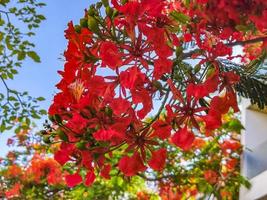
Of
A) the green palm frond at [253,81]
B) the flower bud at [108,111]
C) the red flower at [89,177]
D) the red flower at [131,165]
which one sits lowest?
the red flower at [131,165]

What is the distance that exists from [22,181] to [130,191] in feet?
5.36

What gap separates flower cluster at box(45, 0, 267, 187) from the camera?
1.37 metres

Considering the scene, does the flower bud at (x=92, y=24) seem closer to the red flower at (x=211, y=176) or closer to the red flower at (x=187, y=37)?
the red flower at (x=187, y=37)

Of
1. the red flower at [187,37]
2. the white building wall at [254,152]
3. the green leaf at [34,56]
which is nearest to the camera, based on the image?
the red flower at [187,37]

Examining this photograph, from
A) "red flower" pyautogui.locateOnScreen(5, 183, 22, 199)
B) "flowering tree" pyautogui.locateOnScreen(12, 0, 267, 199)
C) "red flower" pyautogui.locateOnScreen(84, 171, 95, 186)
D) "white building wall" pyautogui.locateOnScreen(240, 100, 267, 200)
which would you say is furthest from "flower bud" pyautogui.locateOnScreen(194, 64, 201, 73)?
"red flower" pyautogui.locateOnScreen(5, 183, 22, 199)

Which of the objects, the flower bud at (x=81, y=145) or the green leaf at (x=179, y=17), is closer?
the flower bud at (x=81, y=145)

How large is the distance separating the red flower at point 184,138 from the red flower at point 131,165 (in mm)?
115

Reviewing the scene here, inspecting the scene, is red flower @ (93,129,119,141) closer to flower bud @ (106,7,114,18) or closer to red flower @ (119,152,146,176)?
red flower @ (119,152,146,176)

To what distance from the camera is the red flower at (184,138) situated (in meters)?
1.39

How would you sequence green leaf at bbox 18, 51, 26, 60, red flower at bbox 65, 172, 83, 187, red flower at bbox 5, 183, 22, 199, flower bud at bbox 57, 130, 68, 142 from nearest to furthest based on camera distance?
flower bud at bbox 57, 130, 68, 142 < red flower at bbox 65, 172, 83, 187 < green leaf at bbox 18, 51, 26, 60 < red flower at bbox 5, 183, 22, 199

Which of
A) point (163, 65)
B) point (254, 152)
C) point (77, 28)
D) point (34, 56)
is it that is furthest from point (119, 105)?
point (254, 152)

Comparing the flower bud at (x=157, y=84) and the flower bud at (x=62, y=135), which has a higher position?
the flower bud at (x=157, y=84)

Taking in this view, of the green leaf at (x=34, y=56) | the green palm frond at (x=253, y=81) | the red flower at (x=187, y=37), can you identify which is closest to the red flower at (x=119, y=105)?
the red flower at (x=187, y=37)

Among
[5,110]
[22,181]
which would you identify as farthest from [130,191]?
[5,110]
